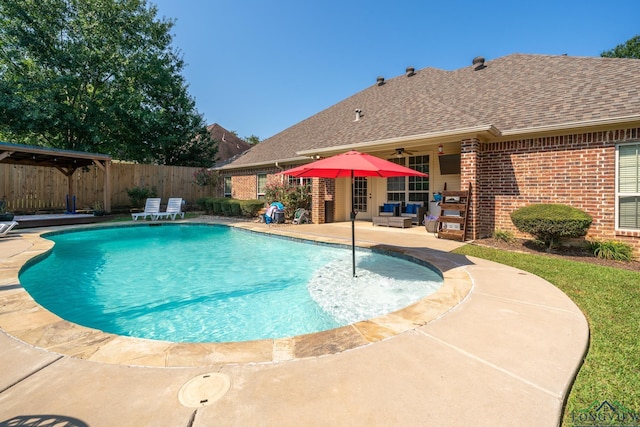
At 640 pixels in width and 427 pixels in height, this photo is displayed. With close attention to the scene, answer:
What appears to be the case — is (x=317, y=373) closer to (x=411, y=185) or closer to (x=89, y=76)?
(x=411, y=185)

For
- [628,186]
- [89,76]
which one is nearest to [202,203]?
[89,76]

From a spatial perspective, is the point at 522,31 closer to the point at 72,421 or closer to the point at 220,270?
the point at 220,270

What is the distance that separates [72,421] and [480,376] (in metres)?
2.66

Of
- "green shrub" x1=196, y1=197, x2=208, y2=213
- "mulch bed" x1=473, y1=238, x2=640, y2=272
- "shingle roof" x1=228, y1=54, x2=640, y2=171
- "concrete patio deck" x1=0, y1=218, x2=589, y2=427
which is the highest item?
"shingle roof" x1=228, y1=54, x2=640, y2=171

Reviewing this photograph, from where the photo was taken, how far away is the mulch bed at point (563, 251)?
19.1 ft

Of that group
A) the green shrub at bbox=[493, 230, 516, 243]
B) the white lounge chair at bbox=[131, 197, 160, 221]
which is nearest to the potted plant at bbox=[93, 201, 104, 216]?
the white lounge chair at bbox=[131, 197, 160, 221]

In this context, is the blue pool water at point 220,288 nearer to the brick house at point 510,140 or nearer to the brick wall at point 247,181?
the brick house at point 510,140

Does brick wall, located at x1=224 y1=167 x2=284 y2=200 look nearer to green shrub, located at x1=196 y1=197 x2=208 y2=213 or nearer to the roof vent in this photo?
green shrub, located at x1=196 y1=197 x2=208 y2=213

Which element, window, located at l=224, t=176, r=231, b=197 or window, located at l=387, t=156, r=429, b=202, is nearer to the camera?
window, located at l=387, t=156, r=429, b=202

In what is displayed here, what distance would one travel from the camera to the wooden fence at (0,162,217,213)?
44.3 ft

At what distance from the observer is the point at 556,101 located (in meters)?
7.92

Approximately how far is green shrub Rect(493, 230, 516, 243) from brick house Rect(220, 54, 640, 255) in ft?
1.24

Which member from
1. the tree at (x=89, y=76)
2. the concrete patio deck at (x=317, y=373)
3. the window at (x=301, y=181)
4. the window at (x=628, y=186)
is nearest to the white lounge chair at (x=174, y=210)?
the window at (x=301, y=181)

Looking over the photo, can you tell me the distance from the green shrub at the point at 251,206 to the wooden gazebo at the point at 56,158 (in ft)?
21.8
